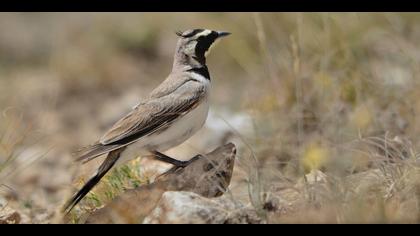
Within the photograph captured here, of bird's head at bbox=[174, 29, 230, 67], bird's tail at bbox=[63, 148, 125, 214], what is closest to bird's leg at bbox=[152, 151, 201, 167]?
bird's tail at bbox=[63, 148, 125, 214]

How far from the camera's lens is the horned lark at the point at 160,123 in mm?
6051

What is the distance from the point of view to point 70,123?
36.8 feet

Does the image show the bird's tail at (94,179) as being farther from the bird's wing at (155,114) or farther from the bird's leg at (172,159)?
the bird's leg at (172,159)

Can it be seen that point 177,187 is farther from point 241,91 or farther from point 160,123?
point 241,91

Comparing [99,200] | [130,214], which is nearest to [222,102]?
[99,200]

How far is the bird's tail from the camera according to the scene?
5746 mm

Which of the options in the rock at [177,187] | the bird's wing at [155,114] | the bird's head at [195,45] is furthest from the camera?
the bird's head at [195,45]

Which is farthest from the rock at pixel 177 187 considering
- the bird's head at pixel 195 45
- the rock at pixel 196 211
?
the bird's head at pixel 195 45

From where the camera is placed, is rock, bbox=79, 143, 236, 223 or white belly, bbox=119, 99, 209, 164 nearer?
rock, bbox=79, 143, 236, 223

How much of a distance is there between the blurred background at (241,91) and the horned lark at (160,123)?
0.67 ft

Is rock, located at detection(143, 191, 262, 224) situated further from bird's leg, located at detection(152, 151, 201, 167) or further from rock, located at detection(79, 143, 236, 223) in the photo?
bird's leg, located at detection(152, 151, 201, 167)

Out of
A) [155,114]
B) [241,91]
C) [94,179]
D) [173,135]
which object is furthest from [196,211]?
[241,91]
